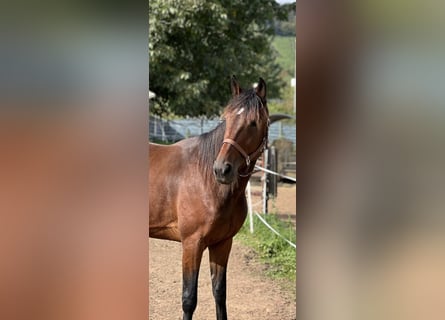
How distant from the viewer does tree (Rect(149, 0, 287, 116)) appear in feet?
4.19

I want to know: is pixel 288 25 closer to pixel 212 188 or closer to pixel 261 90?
pixel 261 90

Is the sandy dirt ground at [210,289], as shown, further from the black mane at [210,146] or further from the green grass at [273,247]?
the black mane at [210,146]

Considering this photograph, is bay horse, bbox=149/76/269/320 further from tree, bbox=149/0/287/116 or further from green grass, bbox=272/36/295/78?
green grass, bbox=272/36/295/78

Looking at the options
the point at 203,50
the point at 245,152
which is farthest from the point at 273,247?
the point at 203,50

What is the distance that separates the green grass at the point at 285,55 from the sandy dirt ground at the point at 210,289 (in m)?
0.71

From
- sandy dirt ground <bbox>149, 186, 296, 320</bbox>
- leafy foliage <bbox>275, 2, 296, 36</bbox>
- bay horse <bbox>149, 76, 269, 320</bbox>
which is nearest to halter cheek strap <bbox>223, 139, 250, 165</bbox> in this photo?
bay horse <bbox>149, 76, 269, 320</bbox>

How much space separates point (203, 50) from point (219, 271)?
670mm

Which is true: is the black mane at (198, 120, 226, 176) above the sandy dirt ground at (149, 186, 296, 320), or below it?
above

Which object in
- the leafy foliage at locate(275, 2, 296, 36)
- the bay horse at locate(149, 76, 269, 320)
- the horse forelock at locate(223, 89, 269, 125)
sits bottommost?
the bay horse at locate(149, 76, 269, 320)

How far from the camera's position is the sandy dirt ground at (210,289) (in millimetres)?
1080

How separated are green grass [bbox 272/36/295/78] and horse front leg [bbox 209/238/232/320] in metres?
0.68
